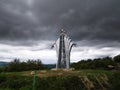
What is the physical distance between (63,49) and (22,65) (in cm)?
482

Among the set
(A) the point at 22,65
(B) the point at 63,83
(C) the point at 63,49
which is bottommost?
(B) the point at 63,83

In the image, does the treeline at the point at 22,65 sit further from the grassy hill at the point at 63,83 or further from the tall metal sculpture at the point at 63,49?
the grassy hill at the point at 63,83

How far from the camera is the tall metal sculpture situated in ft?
91.8

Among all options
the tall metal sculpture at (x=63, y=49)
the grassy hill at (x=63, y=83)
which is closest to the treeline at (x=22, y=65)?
the tall metal sculpture at (x=63, y=49)

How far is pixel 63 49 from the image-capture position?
28.4 metres

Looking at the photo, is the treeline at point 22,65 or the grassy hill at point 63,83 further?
the treeline at point 22,65

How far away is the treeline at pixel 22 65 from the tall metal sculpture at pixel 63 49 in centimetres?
226

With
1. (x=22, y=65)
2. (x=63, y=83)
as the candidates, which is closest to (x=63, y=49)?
(x=22, y=65)

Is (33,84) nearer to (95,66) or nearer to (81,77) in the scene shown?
(81,77)

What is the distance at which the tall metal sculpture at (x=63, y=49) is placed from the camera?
27984 mm

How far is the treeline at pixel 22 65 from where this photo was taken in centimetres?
2646

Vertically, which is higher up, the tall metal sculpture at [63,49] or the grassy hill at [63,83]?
the tall metal sculpture at [63,49]

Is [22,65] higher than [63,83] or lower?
higher

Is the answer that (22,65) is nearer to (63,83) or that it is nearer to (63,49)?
(63,49)
